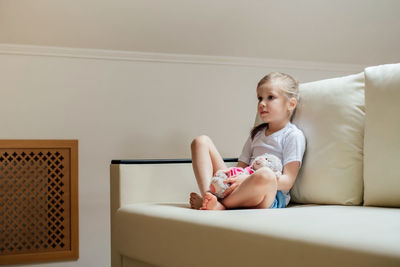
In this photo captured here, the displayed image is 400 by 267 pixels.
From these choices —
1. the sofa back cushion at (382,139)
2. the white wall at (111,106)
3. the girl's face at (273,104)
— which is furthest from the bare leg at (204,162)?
the white wall at (111,106)

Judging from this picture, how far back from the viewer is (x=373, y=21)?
3.11 m

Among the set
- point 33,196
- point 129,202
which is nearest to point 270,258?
point 129,202

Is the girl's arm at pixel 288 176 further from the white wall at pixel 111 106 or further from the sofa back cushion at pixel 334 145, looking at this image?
the white wall at pixel 111 106

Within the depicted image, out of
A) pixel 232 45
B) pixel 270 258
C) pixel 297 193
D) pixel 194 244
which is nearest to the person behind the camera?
pixel 270 258

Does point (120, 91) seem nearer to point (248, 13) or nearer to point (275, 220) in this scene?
point (248, 13)

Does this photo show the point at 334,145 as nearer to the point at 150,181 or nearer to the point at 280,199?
the point at 280,199

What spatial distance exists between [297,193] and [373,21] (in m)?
1.67

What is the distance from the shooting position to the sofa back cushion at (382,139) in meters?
1.59

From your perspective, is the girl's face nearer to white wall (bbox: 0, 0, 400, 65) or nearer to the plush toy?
the plush toy

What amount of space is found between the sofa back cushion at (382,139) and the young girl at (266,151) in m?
0.26

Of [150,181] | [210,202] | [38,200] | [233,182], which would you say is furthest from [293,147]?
[38,200]

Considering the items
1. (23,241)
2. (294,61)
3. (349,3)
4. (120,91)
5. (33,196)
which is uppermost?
(349,3)

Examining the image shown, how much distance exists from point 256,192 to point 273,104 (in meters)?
0.43

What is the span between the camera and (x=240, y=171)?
1.76 meters
